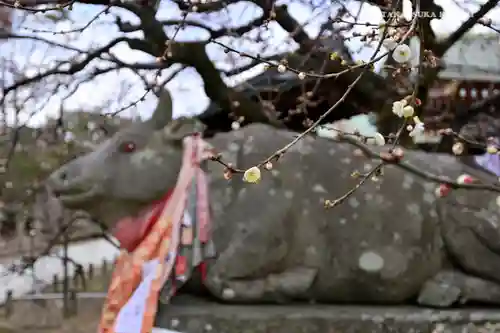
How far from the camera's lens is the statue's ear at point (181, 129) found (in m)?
2.99

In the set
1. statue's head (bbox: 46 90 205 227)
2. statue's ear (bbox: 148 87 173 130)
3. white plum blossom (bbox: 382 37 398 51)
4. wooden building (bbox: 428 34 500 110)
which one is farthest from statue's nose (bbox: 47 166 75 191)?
wooden building (bbox: 428 34 500 110)

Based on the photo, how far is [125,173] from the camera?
2920 mm

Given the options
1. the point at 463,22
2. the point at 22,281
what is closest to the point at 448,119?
the point at 463,22

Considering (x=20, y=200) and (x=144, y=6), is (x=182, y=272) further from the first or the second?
(x=20, y=200)

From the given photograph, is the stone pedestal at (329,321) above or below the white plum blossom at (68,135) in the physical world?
below

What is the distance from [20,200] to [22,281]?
4.59 feet

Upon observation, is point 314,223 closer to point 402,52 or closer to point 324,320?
point 324,320

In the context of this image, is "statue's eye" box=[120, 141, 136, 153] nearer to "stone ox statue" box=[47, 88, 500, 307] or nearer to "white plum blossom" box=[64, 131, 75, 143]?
"stone ox statue" box=[47, 88, 500, 307]

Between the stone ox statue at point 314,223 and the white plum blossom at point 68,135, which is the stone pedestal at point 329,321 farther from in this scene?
the white plum blossom at point 68,135

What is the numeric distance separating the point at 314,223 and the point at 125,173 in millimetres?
878

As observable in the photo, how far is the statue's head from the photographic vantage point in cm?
289

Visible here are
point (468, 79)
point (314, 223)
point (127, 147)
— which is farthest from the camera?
point (468, 79)

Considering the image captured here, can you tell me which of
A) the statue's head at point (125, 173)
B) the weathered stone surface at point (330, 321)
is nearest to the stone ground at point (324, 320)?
the weathered stone surface at point (330, 321)

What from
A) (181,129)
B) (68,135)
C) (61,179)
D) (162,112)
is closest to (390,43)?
(181,129)
